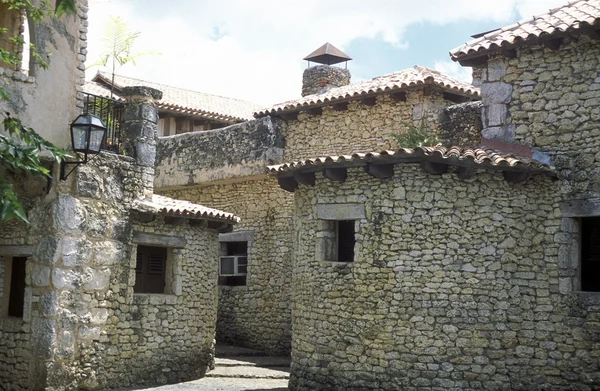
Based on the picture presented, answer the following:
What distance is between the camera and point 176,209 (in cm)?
1403

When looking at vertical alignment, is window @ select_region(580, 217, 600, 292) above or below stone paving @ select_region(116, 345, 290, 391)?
above

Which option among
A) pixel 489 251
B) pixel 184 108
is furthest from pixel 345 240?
pixel 184 108

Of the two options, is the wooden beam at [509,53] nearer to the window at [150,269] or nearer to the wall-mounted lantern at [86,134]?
the wall-mounted lantern at [86,134]

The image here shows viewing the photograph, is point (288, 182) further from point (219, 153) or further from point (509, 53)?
point (219, 153)

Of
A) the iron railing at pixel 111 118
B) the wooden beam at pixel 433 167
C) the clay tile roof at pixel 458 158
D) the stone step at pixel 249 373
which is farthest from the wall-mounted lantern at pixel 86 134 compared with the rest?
the stone step at pixel 249 373

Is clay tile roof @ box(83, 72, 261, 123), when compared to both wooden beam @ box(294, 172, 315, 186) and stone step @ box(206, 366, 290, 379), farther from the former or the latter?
wooden beam @ box(294, 172, 315, 186)

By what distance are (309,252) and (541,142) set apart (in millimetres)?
4011

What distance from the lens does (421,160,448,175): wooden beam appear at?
37.2 ft

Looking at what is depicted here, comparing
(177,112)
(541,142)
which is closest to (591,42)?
(541,142)

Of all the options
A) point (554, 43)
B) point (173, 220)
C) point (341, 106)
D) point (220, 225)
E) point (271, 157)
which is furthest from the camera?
point (271, 157)

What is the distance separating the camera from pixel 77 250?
498 inches

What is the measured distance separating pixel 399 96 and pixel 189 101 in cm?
1043

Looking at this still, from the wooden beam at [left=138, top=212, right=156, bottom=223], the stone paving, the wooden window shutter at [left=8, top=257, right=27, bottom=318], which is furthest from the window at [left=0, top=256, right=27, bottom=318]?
the stone paving

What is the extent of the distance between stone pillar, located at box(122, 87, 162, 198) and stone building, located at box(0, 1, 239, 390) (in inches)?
0.8
